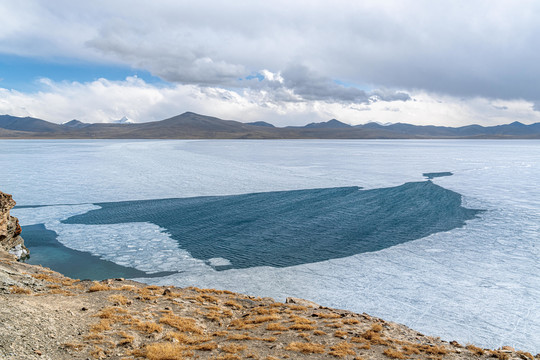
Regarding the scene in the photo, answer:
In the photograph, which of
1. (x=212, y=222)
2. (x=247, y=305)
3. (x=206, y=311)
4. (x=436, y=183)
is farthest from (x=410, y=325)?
(x=436, y=183)

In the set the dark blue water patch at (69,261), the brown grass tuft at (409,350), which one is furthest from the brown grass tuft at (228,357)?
the dark blue water patch at (69,261)

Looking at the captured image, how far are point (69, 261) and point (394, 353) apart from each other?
14010 mm

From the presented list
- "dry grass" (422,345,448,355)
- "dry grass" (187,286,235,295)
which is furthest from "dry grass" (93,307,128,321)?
"dry grass" (422,345,448,355)

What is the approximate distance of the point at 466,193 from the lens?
31094mm

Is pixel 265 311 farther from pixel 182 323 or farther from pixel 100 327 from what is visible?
pixel 100 327

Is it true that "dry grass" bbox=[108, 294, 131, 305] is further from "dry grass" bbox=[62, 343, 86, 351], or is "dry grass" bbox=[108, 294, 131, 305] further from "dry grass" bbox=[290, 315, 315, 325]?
"dry grass" bbox=[290, 315, 315, 325]

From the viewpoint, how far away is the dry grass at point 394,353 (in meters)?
8.49

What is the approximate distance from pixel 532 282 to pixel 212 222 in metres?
15.6

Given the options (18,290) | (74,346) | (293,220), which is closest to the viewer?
(74,346)

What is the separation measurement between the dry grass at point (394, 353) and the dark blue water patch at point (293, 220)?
24.6 ft

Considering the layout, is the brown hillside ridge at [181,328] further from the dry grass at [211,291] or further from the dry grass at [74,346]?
the dry grass at [211,291]

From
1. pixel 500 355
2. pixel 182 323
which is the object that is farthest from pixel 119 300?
pixel 500 355

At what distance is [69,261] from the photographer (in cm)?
1666

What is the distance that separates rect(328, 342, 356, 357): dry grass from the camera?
8.52m
